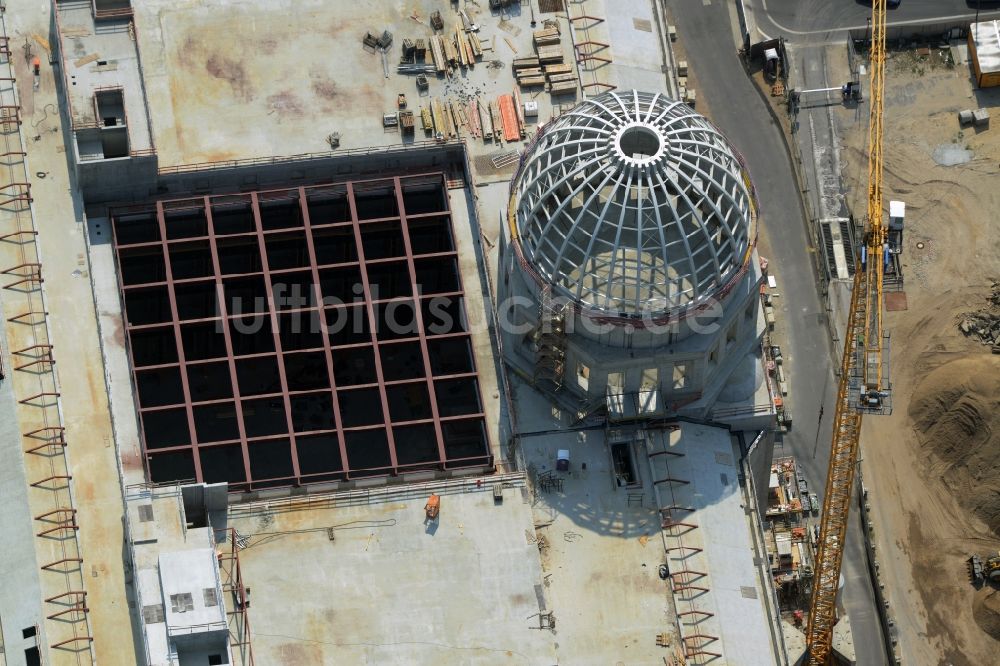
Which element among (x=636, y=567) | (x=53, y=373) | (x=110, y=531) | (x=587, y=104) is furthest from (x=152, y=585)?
(x=587, y=104)

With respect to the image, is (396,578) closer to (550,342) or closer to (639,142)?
(550,342)

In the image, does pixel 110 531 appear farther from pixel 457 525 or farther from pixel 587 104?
pixel 587 104

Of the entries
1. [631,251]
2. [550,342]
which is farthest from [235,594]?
[631,251]

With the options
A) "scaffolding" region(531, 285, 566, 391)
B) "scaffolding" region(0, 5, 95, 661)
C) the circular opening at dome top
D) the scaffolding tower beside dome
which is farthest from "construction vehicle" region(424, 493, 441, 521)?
the circular opening at dome top

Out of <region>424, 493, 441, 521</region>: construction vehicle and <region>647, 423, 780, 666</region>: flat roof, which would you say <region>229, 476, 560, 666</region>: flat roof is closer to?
<region>424, 493, 441, 521</region>: construction vehicle

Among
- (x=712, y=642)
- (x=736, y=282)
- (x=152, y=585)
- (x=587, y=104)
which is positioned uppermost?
(x=587, y=104)

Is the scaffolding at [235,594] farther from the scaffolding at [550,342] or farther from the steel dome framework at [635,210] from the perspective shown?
the steel dome framework at [635,210]
